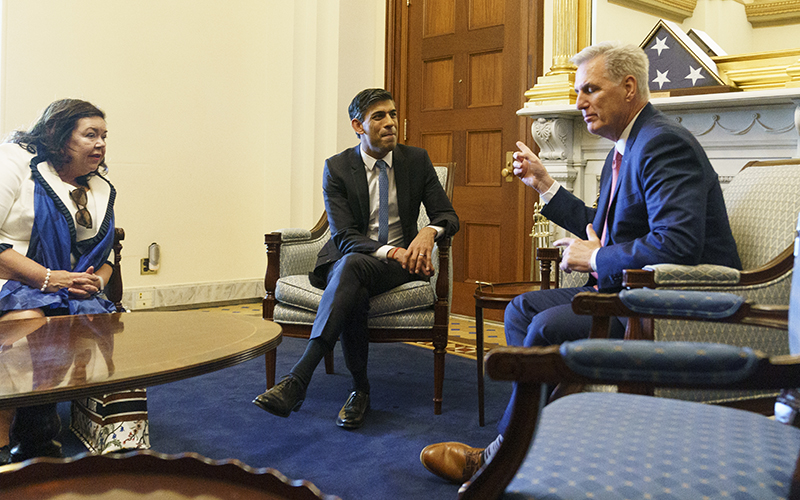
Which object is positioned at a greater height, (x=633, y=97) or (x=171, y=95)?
(x=171, y=95)

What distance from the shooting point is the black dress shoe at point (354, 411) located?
231cm

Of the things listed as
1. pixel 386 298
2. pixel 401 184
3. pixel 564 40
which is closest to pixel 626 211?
pixel 386 298

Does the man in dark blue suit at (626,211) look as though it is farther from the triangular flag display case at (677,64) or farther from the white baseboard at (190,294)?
the white baseboard at (190,294)

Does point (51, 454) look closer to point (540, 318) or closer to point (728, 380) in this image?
point (540, 318)

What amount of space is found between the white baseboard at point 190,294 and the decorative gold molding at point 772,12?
3.53 meters

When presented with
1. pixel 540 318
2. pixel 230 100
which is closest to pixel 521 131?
pixel 230 100

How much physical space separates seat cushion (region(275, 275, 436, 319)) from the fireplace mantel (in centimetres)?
147

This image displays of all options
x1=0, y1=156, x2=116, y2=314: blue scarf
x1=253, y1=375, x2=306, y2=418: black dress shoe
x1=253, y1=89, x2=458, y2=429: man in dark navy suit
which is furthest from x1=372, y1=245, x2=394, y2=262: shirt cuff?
x1=0, y1=156, x2=116, y2=314: blue scarf

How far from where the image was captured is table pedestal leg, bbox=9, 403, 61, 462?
1559 millimetres

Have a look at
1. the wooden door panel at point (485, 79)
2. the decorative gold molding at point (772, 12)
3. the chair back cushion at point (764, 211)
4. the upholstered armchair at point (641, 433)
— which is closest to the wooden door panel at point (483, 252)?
the wooden door panel at point (485, 79)

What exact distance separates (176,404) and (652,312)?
189 cm

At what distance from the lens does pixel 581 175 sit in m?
3.66

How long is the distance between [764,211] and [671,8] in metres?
1.73

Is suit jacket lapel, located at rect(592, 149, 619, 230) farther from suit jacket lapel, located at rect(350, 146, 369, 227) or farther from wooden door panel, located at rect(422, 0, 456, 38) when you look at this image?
wooden door panel, located at rect(422, 0, 456, 38)
